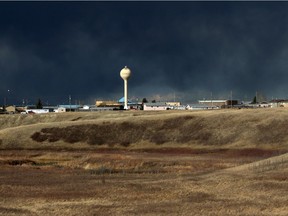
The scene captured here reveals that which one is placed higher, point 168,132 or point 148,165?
point 168,132

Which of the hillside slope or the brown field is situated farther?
the hillside slope

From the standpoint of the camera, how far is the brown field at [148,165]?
2817 centimetres

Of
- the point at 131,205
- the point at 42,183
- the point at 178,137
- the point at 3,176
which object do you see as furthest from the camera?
the point at 178,137

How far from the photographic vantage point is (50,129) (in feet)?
329

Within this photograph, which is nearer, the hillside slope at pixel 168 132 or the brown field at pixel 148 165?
the brown field at pixel 148 165

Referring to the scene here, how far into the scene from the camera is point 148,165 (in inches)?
2406

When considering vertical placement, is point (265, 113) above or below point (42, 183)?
above

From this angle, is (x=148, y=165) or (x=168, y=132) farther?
(x=168, y=132)

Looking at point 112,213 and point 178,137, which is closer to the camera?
point 112,213

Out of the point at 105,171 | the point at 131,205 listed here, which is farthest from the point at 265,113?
the point at 131,205

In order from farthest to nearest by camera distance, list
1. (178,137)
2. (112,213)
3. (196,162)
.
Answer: (178,137), (196,162), (112,213)

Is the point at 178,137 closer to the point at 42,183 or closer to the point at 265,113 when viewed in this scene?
the point at 265,113

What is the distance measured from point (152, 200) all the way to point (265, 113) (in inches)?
Result: 2923

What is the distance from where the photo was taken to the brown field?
28.2 m
